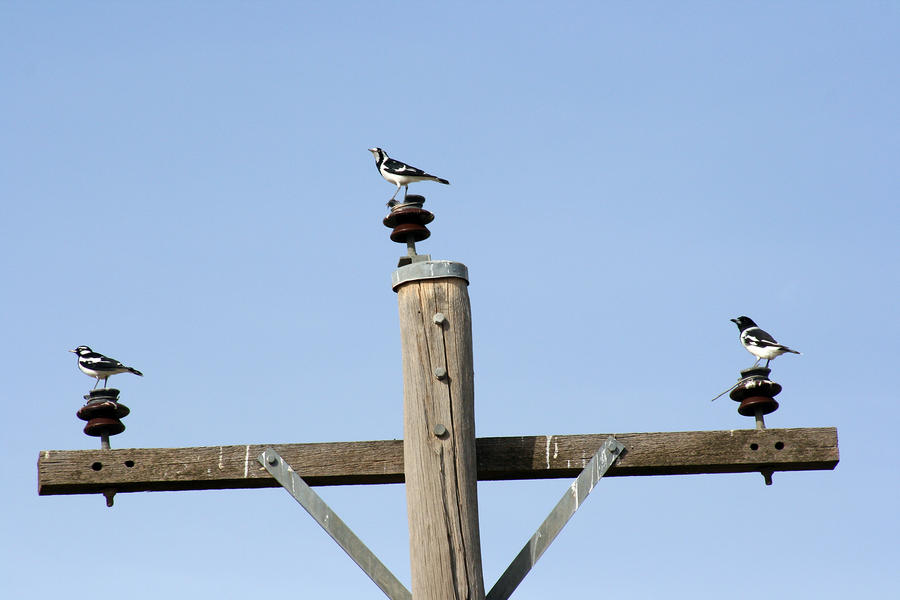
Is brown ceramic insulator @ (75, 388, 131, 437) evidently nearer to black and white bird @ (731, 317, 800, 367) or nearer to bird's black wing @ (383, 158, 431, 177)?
bird's black wing @ (383, 158, 431, 177)

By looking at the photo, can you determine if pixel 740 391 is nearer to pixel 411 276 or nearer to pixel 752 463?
pixel 752 463

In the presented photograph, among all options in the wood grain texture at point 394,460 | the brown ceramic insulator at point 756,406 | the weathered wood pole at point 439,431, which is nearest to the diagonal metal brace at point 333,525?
the wood grain texture at point 394,460

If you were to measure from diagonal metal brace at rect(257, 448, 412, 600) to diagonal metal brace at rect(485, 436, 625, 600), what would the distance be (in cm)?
43

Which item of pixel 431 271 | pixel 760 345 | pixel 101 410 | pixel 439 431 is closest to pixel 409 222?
pixel 431 271

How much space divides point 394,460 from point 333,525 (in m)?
0.40

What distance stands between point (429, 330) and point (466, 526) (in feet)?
2.89

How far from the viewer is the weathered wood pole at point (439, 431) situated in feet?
16.1

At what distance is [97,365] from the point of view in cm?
637

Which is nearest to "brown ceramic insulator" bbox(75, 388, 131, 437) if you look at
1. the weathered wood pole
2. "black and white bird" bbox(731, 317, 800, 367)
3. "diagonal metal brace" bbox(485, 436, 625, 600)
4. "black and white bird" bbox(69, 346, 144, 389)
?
"black and white bird" bbox(69, 346, 144, 389)

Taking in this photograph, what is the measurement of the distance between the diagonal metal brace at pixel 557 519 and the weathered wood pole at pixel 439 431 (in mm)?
182

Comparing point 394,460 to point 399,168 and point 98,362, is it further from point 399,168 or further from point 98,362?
point 399,168

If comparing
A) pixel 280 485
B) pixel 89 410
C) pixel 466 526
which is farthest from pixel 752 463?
pixel 89 410

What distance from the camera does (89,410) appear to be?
5.54 meters

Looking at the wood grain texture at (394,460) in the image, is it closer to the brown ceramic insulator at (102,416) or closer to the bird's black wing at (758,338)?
the brown ceramic insulator at (102,416)
